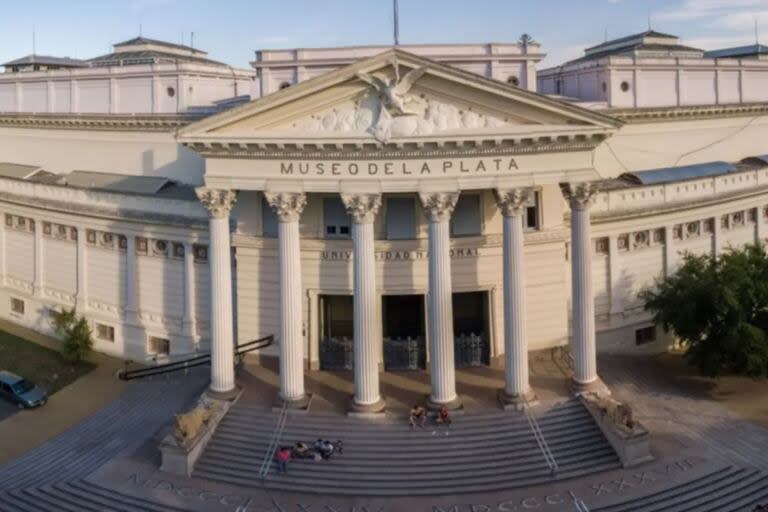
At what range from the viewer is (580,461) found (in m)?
27.4

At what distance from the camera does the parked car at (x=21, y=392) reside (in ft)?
113

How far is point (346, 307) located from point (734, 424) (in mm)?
17329

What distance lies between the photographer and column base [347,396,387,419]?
29688 mm

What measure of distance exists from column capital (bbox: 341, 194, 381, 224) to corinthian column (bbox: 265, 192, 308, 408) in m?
1.97

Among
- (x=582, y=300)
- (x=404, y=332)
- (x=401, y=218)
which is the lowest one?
(x=404, y=332)

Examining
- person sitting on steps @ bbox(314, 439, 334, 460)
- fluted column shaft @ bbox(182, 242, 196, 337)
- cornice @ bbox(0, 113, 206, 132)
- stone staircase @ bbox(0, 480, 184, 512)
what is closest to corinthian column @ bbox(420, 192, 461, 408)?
person sitting on steps @ bbox(314, 439, 334, 460)

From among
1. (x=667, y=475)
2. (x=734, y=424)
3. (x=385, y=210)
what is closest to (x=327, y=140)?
(x=385, y=210)

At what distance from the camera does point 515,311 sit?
30.0 metres

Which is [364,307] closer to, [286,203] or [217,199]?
[286,203]

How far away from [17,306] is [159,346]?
1323 centimetres

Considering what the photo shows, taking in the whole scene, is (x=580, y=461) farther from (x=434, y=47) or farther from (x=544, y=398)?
(x=434, y=47)

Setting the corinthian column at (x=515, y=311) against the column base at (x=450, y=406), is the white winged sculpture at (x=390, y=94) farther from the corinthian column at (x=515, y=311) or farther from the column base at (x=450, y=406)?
the column base at (x=450, y=406)

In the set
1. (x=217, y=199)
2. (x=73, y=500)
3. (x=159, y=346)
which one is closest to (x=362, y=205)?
(x=217, y=199)

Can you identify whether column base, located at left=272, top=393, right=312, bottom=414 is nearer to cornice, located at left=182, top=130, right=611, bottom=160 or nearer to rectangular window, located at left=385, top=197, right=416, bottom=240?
rectangular window, located at left=385, top=197, right=416, bottom=240
